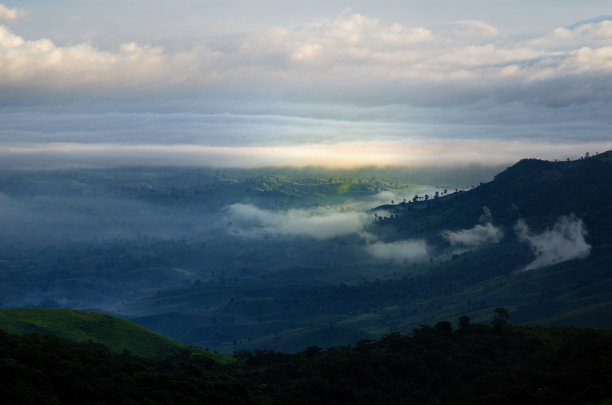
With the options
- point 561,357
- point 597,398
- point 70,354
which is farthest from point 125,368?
point 561,357

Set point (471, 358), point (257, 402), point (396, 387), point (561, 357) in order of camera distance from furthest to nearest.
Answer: point (471, 358)
point (396, 387)
point (561, 357)
point (257, 402)

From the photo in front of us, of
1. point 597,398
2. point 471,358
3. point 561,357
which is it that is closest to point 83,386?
point 597,398

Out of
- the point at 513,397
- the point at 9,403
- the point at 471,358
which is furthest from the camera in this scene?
the point at 471,358

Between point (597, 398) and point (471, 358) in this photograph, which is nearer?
point (597, 398)

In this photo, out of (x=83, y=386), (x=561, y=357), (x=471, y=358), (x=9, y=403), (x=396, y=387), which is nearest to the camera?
(x=9, y=403)

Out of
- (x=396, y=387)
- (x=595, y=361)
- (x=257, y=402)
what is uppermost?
(x=595, y=361)

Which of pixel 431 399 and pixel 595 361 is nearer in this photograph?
pixel 595 361

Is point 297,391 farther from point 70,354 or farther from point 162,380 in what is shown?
point 70,354

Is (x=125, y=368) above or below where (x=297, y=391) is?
above

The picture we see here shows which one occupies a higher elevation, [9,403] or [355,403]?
[9,403]

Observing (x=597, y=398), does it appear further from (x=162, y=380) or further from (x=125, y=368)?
(x=125, y=368)
